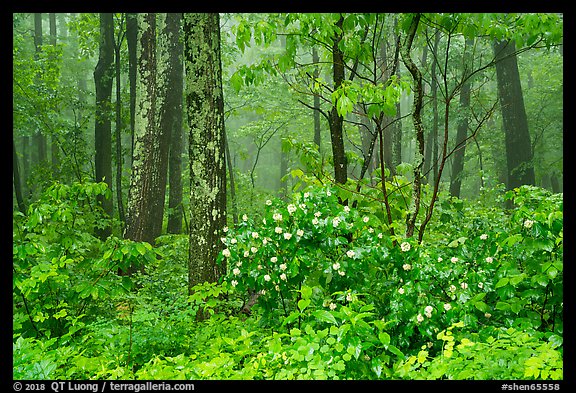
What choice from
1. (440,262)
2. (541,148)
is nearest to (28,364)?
(440,262)

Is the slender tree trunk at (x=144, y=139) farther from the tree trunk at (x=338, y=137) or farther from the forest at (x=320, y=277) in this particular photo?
the tree trunk at (x=338, y=137)

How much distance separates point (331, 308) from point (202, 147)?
2576mm

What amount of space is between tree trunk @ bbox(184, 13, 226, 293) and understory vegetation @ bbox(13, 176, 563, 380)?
590 millimetres

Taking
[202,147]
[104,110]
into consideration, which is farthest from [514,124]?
[104,110]

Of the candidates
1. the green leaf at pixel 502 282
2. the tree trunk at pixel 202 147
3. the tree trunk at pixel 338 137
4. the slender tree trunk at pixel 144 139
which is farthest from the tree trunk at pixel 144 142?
the green leaf at pixel 502 282

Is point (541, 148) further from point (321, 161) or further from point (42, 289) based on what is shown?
point (42, 289)

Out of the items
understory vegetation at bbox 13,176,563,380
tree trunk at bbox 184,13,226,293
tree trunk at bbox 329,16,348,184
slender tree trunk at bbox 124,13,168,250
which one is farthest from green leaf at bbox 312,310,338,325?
slender tree trunk at bbox 124,13,168,250

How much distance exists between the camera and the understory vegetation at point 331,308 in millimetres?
3230

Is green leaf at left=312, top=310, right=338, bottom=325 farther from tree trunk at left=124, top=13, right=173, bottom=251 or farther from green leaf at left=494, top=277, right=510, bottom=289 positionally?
tree trunk at left=124, top=13, right=173, bottom=251

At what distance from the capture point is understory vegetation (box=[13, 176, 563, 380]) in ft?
10.6

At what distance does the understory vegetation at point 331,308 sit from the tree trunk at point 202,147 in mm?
590
